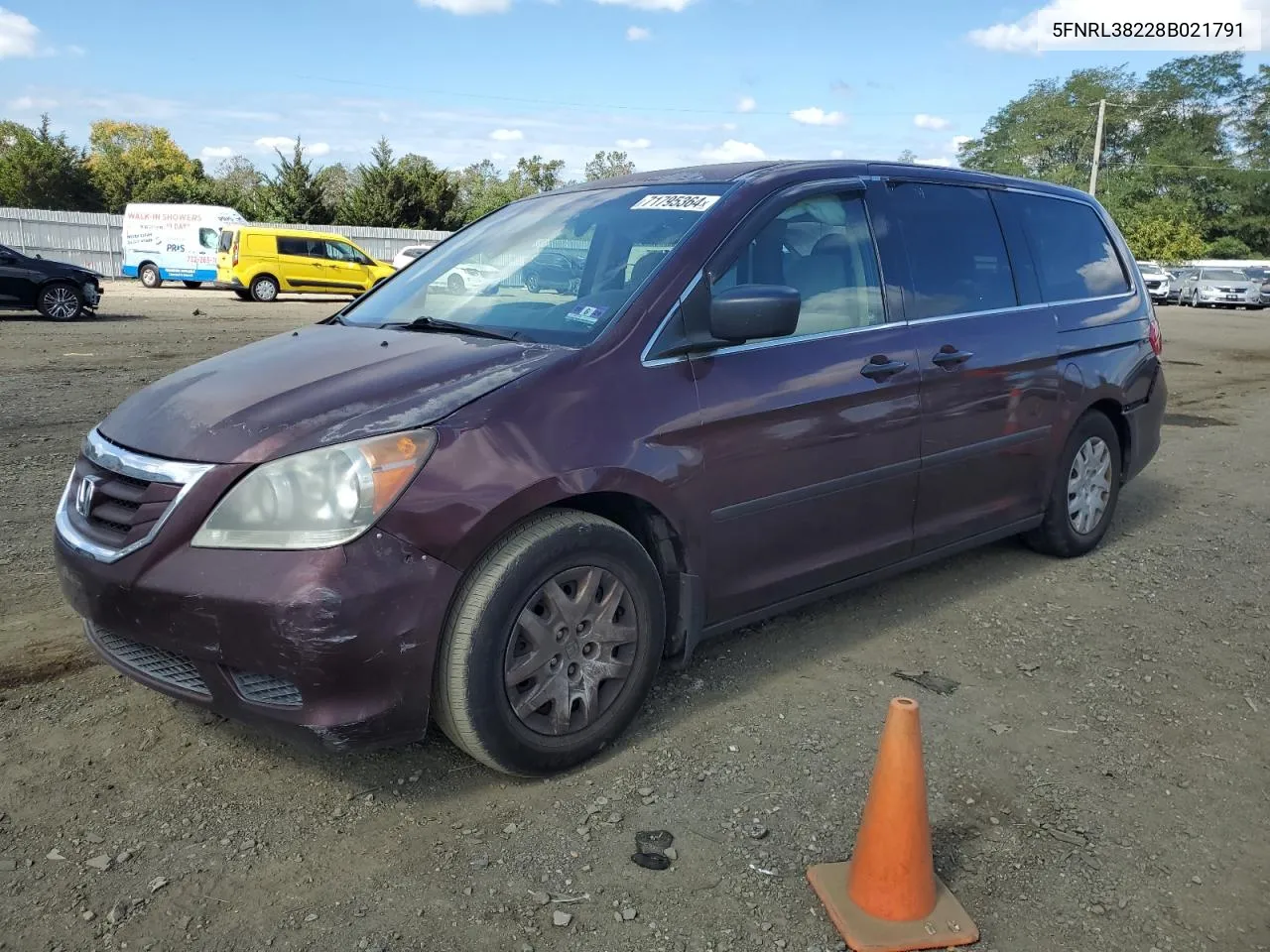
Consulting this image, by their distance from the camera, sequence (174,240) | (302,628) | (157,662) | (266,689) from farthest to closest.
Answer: (174,240), (157,662), (266,689), (302,628)

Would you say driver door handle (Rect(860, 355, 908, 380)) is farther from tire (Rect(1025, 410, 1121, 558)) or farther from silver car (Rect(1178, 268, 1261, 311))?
silver car (Rect(1178, 268, 1261, 311))

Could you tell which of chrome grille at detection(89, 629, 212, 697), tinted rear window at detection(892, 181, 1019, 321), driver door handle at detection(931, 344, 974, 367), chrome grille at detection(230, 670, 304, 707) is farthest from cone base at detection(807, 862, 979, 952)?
tinted rear window at detection(892, 181, 1019, 321)

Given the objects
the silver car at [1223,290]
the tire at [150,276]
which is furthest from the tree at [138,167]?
the silver car at [1223,290]

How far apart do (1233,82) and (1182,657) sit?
8285cm

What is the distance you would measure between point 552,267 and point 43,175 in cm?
5492

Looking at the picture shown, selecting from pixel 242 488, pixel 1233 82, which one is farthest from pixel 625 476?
pixel 1233 82

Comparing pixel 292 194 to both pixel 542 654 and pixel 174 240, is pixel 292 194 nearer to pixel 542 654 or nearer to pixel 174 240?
pixel 174 240

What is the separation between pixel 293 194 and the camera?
146ft

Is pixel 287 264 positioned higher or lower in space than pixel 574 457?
higher

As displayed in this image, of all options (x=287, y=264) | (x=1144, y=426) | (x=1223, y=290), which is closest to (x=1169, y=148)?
(x=1223, y=290)

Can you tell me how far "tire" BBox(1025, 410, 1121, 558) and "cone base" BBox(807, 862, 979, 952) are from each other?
9.48ft

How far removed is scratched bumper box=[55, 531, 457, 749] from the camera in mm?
2598

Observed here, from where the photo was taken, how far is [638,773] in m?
3.09

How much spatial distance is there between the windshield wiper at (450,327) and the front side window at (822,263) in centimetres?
80
